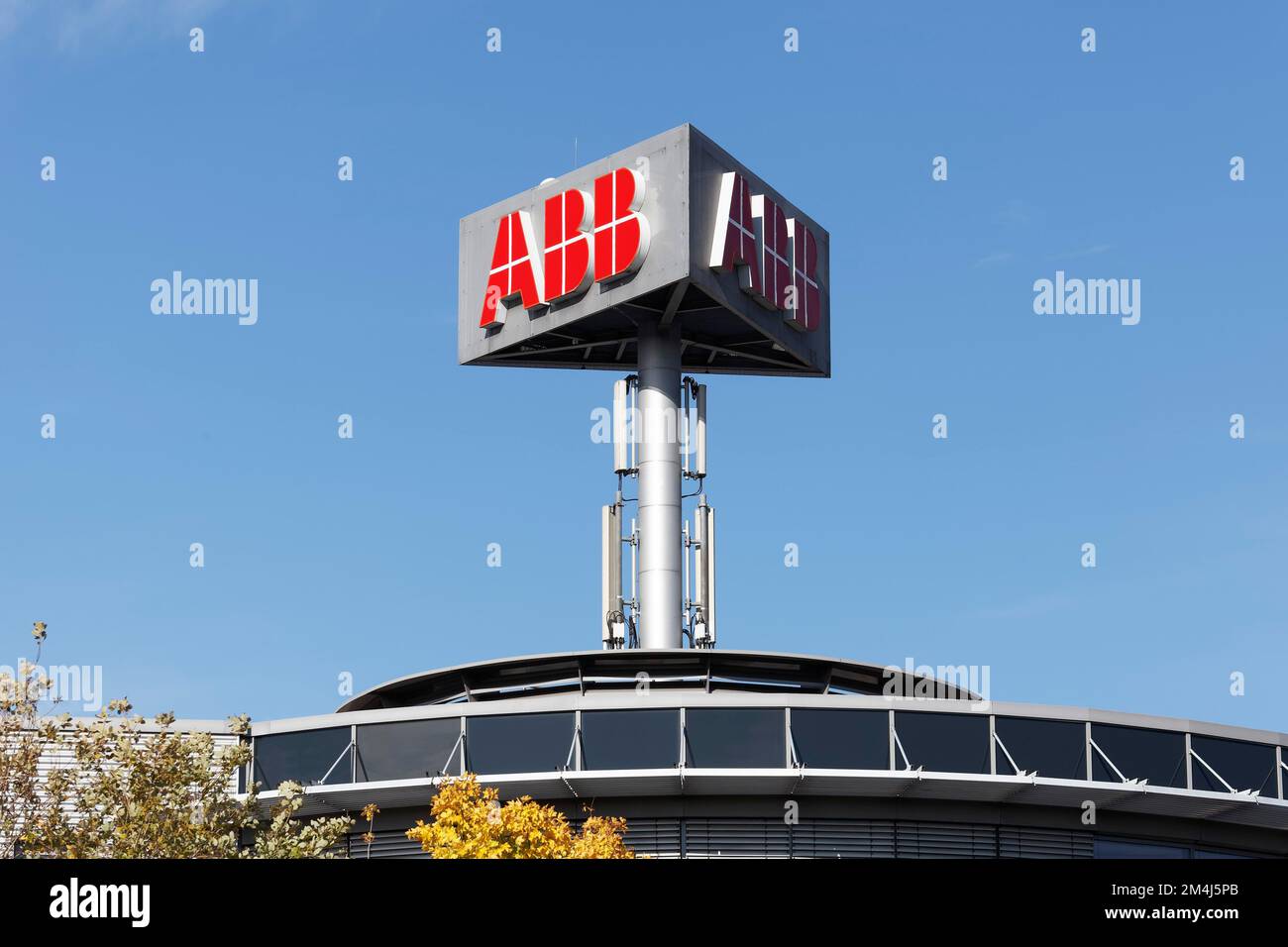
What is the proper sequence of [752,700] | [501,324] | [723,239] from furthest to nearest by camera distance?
[501,324] < [723,239] < [752,700]

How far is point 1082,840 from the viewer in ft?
140

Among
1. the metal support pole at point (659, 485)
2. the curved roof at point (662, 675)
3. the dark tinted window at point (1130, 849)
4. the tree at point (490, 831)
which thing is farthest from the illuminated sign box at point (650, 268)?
the tree at point (490, 831)

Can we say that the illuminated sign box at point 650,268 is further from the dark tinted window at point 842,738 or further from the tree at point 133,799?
the tree at point 133,799

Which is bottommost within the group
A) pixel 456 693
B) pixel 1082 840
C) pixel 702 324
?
pixel 1082 840

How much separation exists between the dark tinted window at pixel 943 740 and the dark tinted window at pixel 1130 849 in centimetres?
467

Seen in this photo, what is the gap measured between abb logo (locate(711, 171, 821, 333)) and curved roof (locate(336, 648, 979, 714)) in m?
19.7

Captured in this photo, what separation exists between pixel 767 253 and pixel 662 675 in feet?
79.2

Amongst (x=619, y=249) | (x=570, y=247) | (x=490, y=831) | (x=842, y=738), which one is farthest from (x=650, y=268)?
(x=490, y=831)

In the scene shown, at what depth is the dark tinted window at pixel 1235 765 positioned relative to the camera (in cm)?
4259

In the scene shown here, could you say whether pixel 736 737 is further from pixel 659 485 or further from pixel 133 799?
pixel 659 485
